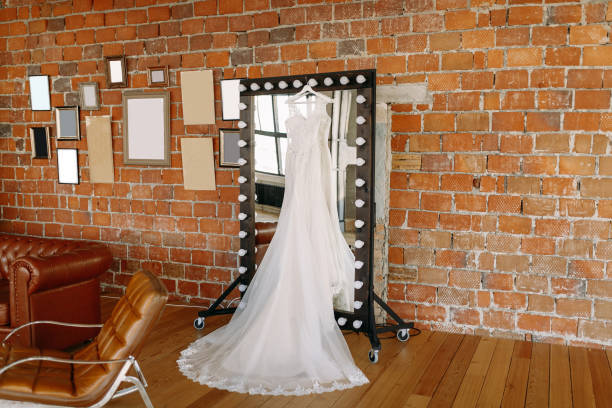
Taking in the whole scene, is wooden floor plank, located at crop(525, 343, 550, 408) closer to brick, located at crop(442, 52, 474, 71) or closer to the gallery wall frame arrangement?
brick, located at crop(442, 52, 474, 71)

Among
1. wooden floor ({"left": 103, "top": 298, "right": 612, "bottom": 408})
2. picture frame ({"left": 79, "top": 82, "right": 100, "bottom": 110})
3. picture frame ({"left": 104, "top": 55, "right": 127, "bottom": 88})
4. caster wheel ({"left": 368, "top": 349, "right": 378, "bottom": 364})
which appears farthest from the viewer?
picture frame ({"left": 79, "top": 82, "right": 100, "bottom": 110})

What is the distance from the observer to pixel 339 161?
3.47m

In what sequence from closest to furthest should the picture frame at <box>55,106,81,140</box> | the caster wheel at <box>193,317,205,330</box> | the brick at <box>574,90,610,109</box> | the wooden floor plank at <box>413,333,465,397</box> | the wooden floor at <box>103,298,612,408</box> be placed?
the wooden floor at <box>103,298,612,408</box>
the wooden floor plank at <box>413,333,465,397</box>
the brick at <box>574,90,610,109</box>
the caster wheel at <box>193,317,205,330</box>
the picture frame at <box>55,106,81,140</box>

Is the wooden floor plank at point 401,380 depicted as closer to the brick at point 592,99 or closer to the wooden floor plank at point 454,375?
the wooden floor plank at point 454,375

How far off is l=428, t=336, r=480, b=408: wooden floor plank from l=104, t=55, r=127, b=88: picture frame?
3569mm

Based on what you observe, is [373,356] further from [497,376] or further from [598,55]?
[598,55]

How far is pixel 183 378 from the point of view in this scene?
2969 millimetres

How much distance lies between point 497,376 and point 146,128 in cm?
342

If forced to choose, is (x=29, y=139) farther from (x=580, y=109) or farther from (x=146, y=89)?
(x=580, y=109)

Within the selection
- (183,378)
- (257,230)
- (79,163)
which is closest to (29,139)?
(79,163)

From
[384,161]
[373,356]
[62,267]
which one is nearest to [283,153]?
[384,161]

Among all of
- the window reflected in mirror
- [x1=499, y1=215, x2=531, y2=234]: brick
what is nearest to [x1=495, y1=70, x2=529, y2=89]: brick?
[x1=499, y1=215, x2=531, y2=234]: brick

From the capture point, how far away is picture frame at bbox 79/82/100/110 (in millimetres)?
4629

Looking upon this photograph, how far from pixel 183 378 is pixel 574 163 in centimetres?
288
